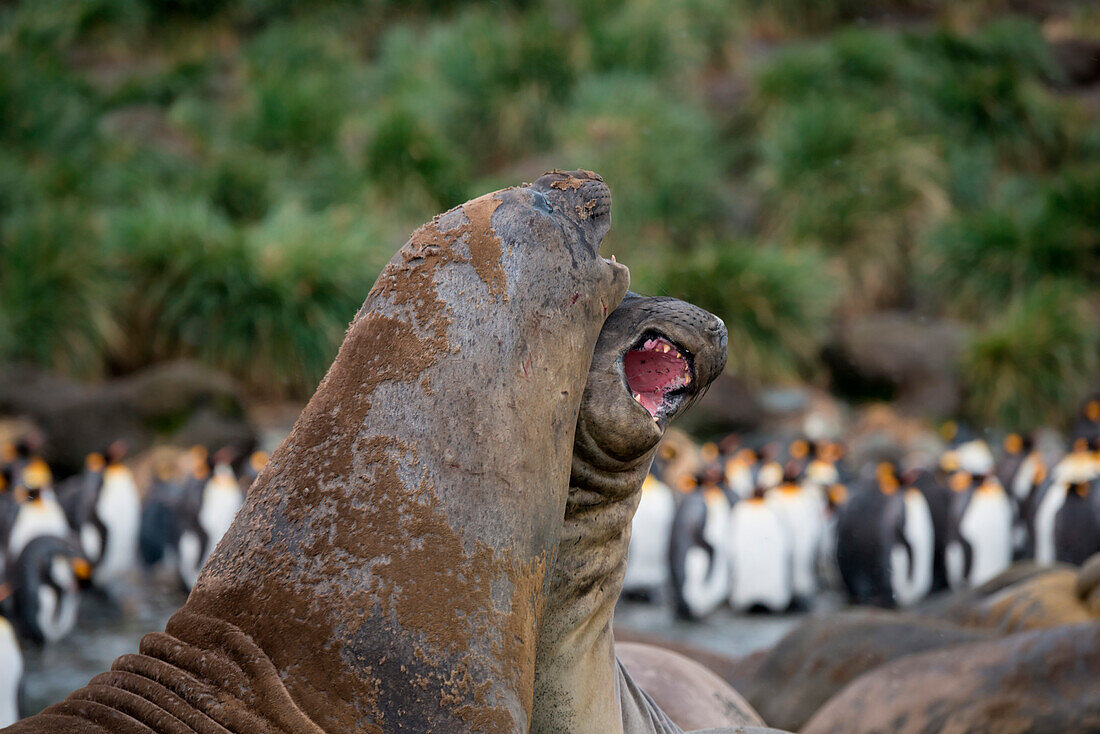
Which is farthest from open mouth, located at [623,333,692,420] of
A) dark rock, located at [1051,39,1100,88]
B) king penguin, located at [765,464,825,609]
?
dark rock, located at [1051,39,1100,88]

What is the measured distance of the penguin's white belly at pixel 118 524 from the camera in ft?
36.5

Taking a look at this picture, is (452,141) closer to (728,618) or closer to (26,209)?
(26,209)

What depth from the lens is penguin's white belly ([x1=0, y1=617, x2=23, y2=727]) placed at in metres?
6.30

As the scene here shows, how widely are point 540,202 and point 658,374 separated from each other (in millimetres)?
342

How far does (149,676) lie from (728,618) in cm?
937

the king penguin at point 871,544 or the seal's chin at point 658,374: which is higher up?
the king penguin at point 871,544

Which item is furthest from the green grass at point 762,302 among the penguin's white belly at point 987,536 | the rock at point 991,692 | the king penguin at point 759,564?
the rock at point 991,692

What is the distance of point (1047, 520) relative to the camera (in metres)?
10.5

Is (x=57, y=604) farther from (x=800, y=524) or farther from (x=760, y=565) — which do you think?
(x=800, y=524)

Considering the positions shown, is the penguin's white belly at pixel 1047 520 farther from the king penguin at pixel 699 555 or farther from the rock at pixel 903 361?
the rock at pixel 903 361

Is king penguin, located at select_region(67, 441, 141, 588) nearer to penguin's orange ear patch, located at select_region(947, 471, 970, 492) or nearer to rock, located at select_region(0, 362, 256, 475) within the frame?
rock, located at select_region(0, 362, 256, 475)

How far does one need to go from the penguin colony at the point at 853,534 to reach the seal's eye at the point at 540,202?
28.9 feet

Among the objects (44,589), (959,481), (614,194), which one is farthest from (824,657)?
(614,194)

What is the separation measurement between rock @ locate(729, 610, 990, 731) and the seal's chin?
123 inches
